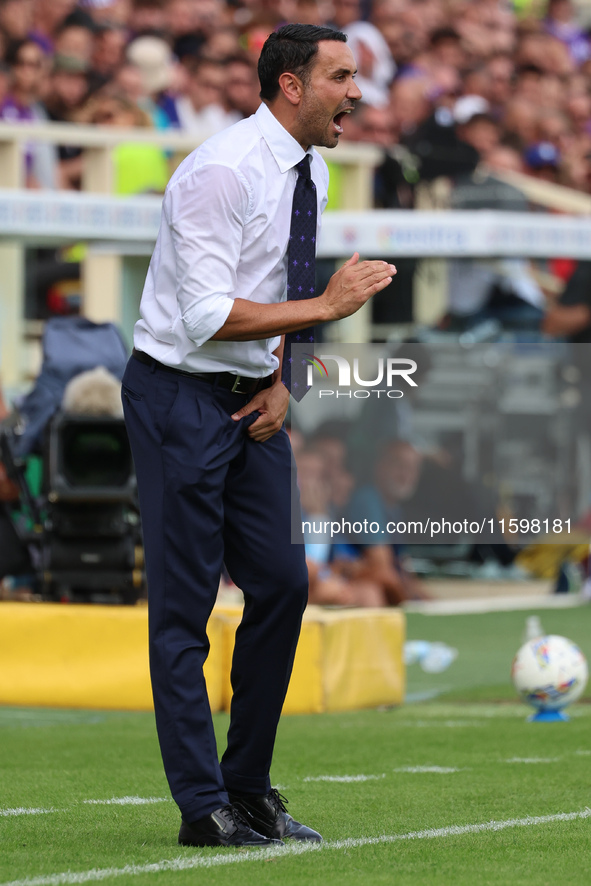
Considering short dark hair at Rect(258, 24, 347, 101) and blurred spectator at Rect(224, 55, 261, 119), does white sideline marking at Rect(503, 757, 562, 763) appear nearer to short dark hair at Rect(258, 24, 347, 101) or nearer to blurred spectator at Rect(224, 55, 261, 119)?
short dark hair at Rect(258, 24, 347, 101)

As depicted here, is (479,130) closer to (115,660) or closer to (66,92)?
(66,92)

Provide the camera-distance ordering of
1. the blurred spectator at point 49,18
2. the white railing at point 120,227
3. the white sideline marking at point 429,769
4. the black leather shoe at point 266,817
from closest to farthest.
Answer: the black leather shoe at point 266,817 < the white sideline marking at point 429,769 < the white railing at point 120,227 < the blurred spectator at point 49,18

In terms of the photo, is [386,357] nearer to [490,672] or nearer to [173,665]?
[173,665]

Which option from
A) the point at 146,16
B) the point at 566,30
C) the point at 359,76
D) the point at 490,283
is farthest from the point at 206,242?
the point at 566,30

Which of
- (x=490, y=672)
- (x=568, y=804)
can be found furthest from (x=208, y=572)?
(x=490, y=672)

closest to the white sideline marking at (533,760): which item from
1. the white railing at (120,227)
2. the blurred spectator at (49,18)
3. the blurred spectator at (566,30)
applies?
the white railing at (120,227)

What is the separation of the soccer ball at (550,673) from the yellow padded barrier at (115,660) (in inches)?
34.6

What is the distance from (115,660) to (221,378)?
13.1 feet

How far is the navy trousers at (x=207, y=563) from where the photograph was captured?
4004mm

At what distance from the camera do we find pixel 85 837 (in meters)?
4.21

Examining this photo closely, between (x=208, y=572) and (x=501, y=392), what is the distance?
1063 centimetres

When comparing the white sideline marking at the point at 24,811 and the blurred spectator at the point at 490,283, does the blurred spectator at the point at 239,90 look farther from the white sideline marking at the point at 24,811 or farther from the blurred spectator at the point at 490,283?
the white sideline marking at the point at 24,811

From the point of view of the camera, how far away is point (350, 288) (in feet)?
12.9

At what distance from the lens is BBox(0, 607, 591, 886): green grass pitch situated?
3764 millimetres
